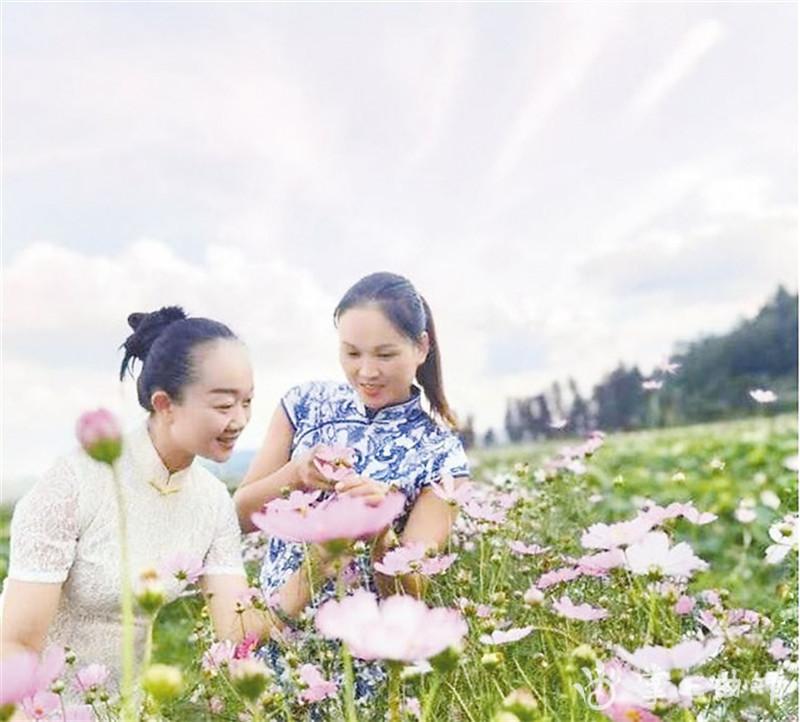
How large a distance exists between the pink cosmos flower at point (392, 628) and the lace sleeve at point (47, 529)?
698 mm

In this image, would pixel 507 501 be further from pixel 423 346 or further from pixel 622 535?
pixel 622 535

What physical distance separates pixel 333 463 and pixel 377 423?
0.34m

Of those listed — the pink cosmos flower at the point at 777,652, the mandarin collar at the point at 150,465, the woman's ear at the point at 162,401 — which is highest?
the woman's ear at the point at 162,401

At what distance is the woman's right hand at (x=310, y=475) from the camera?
3.77ft

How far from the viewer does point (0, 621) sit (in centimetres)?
114

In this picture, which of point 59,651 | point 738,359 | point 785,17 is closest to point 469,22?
point 785,17

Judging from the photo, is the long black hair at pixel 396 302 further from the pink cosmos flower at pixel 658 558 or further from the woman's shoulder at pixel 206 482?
the pink cosmos flower at pixel 658 558

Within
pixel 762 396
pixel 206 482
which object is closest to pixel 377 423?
pixel 206 482

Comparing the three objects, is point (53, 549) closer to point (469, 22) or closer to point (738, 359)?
point (469, 22)

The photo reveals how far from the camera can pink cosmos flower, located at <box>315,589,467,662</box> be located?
502 millimetres

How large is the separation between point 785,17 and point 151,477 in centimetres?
102


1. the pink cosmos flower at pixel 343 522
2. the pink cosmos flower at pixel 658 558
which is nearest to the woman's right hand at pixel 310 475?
the pink cosmos flower at pixel 658 558

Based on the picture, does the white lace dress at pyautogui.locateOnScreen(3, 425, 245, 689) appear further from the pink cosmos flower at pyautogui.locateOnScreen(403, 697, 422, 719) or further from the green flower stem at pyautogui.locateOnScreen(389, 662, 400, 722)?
the green flower stem at pyautogui.locateOnScreen(389, 662, 400, 722)

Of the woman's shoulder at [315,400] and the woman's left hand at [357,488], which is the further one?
the woman's shoulder at [315,400]
